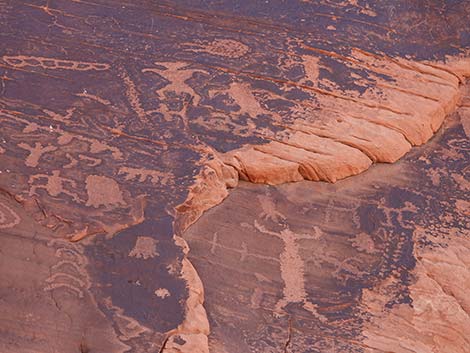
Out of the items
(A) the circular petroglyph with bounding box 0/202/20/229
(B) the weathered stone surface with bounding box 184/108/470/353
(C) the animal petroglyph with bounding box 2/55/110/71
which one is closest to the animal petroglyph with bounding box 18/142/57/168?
(A) the circular petroglyph with bounding box 0/202/20/229

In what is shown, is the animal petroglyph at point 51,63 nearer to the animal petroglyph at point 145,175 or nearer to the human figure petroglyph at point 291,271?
the animal petroglyph at point 145,175

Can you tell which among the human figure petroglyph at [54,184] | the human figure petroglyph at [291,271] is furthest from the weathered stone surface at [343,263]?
the human figure petroglyph at [54,184]

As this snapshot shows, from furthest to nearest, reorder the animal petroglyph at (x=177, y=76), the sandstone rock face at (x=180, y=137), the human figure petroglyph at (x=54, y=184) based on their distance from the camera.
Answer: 1. the animal petroglyph at (x=177, y=76)
2. the human figure petroglyph at (x=54, y=184)
3. the sandstone rock face at (x=180, y=137)

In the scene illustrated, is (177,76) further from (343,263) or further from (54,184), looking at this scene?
(343,263)

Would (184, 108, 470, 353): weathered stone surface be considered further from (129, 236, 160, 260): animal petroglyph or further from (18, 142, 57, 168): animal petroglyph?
(18, 142, 57, 168): animal petroglyph

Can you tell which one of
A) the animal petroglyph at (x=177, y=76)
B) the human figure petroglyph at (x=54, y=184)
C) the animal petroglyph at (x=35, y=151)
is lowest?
Result: the human figure petroglyph at (x=54, y=184)

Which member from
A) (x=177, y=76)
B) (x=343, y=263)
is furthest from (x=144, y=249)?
(x=177, y=76)

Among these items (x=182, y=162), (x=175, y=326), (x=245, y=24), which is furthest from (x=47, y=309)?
(x=245, y=24)
